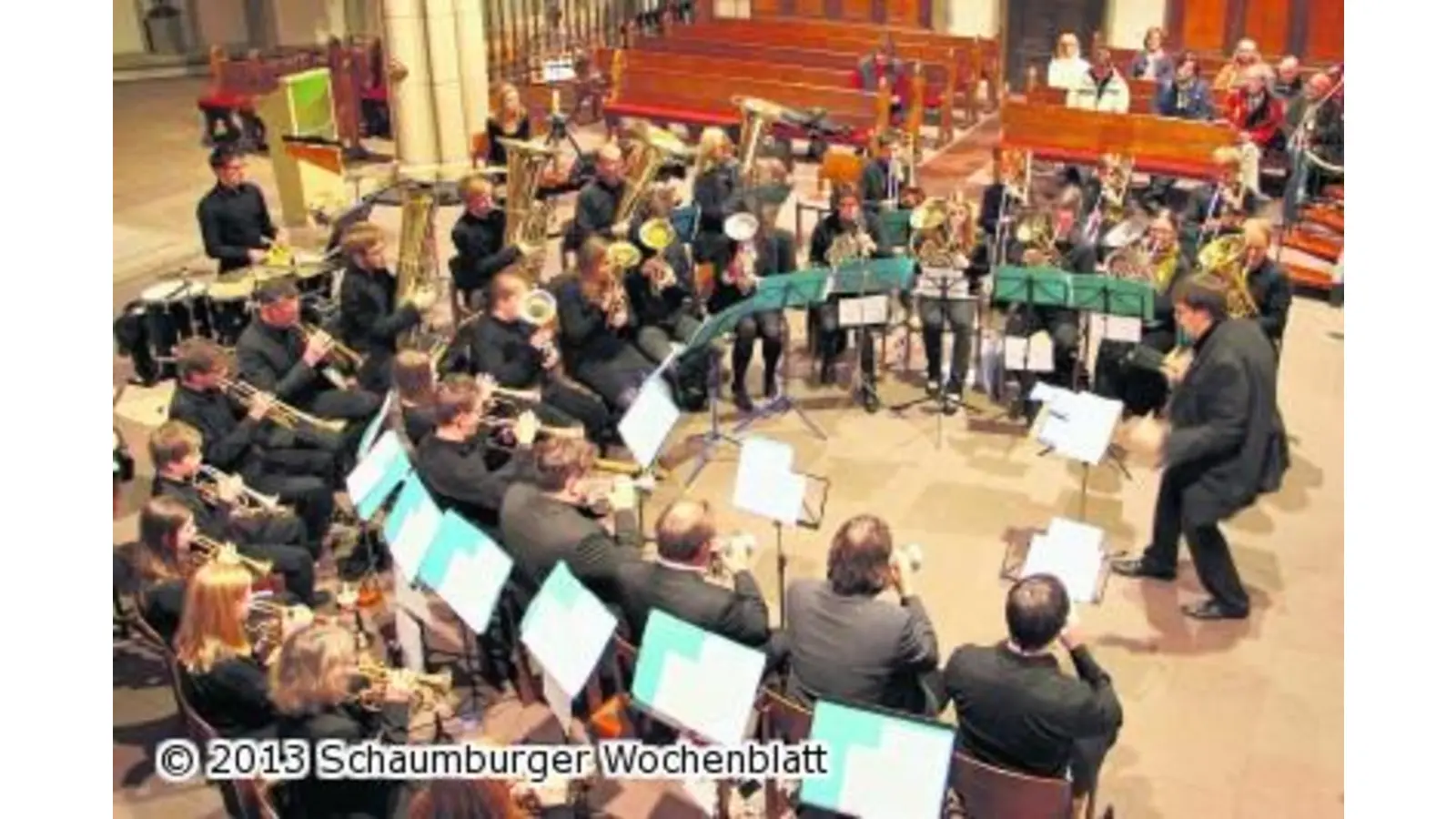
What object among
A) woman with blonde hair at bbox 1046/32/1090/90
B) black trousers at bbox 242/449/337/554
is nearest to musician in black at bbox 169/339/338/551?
black trousers at bbox 242/449/337/554

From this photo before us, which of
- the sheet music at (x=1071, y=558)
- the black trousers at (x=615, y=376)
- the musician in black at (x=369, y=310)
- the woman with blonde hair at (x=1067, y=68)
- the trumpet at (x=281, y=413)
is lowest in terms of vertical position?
the sheet music at (x=1071, y=558)

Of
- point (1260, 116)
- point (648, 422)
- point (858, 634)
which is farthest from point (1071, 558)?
point (1260, 116)

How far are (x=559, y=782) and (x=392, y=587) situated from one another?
2.70 m

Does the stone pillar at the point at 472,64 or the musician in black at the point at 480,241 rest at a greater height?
the stone pillar at the point at 472,64

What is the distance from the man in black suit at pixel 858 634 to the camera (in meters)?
4.83

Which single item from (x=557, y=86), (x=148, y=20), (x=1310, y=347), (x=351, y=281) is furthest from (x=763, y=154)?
(x=148, y=20)

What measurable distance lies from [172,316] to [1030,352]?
542 cm

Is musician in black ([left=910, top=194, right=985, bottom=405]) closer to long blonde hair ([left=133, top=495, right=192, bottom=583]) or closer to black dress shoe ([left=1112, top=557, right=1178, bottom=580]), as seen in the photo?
black dress shoe ([left=1112, top=557, right=1178, bottom=580])

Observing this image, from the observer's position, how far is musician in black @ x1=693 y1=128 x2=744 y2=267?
30.1ft

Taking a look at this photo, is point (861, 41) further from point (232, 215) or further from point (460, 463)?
point (460, 463)

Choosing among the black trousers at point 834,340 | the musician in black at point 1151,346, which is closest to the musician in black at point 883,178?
the black trousers at point 834,340

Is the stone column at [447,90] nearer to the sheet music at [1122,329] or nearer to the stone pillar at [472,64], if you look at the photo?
the stone pillar at [472,64]

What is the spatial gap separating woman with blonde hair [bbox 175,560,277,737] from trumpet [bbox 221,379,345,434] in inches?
82.3

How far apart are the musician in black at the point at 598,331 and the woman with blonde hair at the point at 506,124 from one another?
3471 mm
